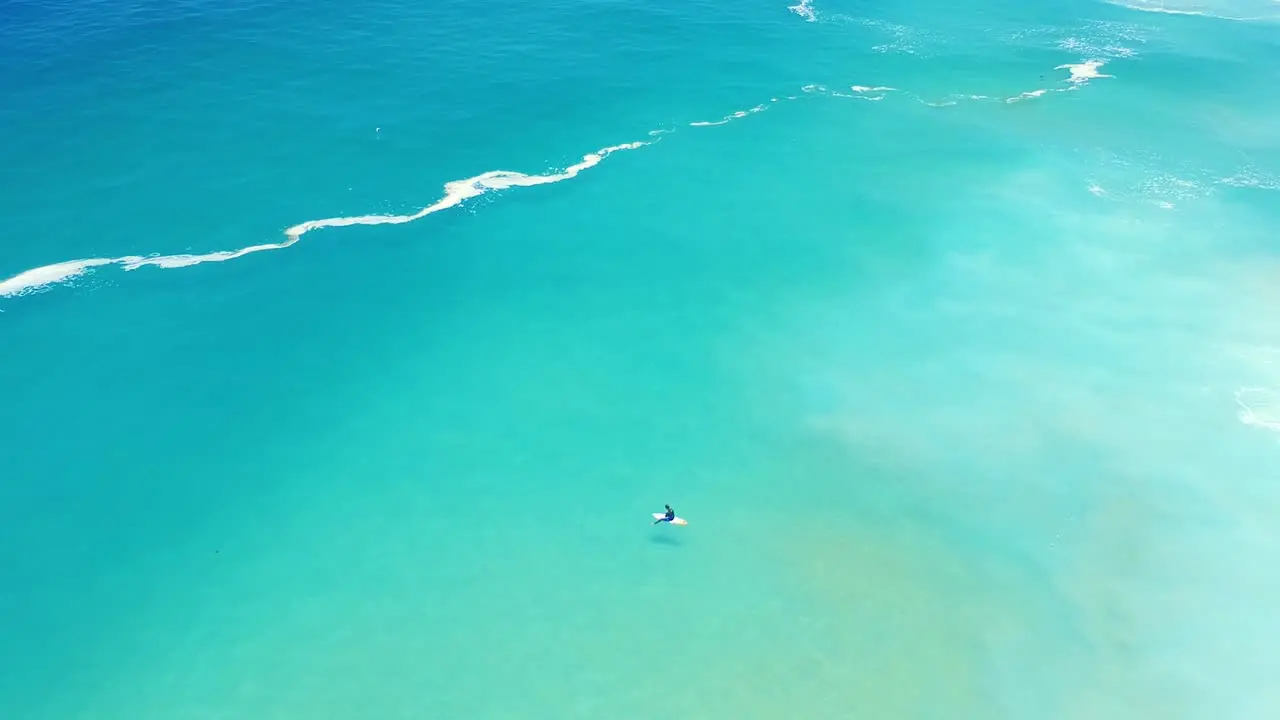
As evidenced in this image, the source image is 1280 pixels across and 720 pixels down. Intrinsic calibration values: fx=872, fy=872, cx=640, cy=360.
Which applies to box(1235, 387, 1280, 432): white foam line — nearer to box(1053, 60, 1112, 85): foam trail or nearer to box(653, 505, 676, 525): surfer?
box(653, 505, 676, 525): surfer

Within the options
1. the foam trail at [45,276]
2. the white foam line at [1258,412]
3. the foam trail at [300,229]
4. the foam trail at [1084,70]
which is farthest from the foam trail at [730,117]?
the foam trail at [45,276]

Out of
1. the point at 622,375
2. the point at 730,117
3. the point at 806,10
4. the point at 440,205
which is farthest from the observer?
the point at 806,10

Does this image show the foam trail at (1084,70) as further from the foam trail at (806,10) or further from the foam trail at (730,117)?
the foam trail at (730,117)

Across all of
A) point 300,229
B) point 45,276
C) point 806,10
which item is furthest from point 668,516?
point 806,10

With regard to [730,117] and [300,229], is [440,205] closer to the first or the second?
[300,229]

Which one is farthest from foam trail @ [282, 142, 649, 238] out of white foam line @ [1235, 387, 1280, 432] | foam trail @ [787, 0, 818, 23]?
white foam line @ [1235, 387, 1280, 432]

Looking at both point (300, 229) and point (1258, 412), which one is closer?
point (1258, 412)
